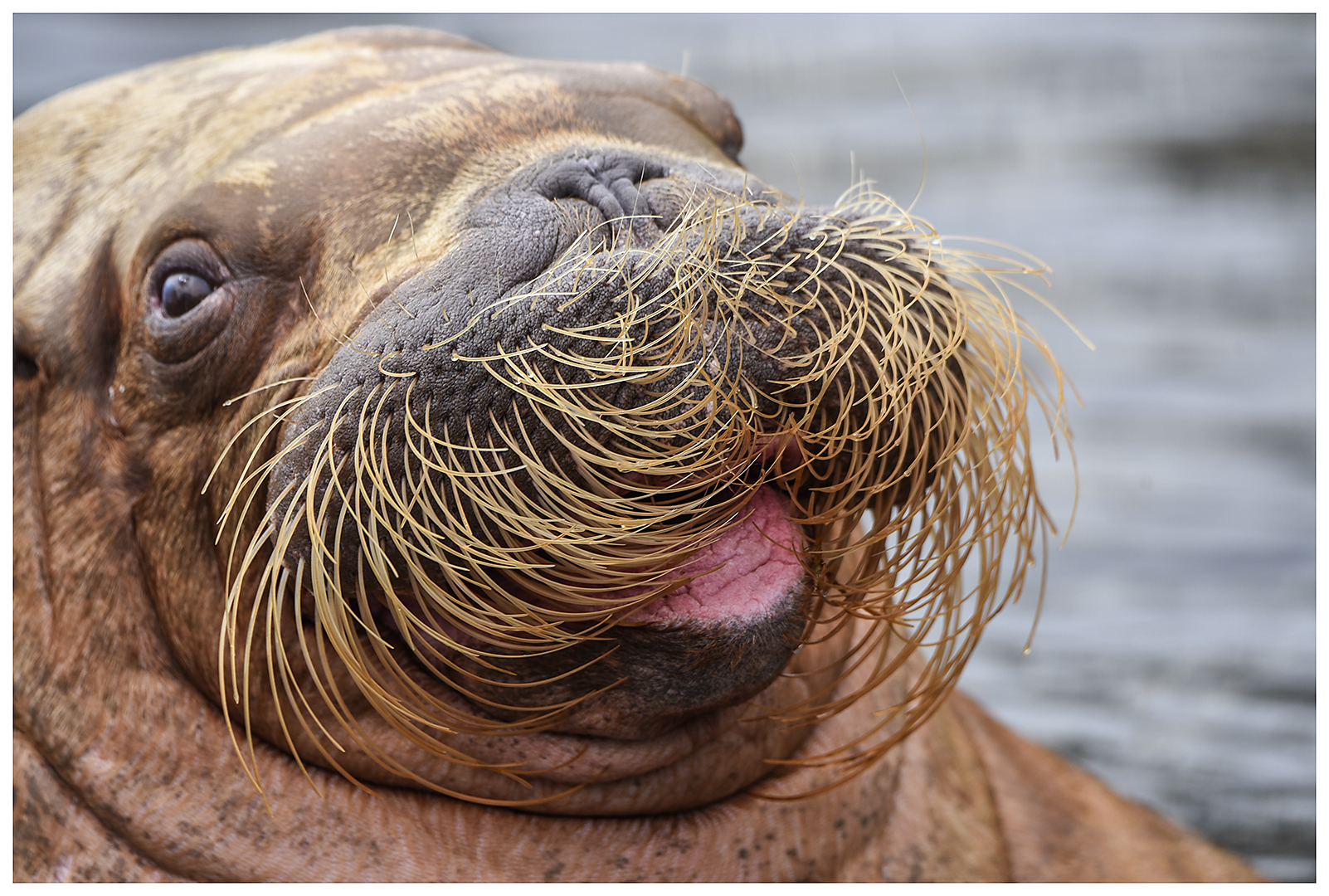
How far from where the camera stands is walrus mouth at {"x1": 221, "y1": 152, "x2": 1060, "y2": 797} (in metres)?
1.59

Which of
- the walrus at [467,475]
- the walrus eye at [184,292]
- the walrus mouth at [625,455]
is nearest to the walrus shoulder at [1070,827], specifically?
the walrus at [467,475]

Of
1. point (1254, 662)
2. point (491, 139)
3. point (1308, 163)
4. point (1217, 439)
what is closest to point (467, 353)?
point (491, 139)

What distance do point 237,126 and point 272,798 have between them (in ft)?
3.38

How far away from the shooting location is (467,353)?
5.27 feet

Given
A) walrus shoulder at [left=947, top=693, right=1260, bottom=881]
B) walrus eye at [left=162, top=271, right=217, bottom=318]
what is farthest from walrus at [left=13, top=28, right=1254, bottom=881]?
walrus shoulder at [left=947, top=693, right=1260, bottom=881]

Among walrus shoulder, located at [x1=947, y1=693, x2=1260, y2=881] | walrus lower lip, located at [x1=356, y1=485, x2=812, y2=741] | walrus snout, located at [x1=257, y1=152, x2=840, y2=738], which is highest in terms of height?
walrus snout, located at [x1=257, y1=152, x2=840, y2=738]

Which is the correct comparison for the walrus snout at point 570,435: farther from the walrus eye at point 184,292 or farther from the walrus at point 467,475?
the walrus eye at point 184,292

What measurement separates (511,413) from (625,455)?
0.15 meters

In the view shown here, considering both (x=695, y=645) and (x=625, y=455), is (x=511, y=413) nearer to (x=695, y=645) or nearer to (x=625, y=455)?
(x=625, y=455)

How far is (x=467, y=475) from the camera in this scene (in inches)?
61.7

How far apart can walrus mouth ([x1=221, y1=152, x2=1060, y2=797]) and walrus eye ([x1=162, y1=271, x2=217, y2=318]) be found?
9.3 inches

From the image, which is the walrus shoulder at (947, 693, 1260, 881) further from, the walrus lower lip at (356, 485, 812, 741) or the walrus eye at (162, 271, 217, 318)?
the walrus eye at (162, 271, 217, 318)

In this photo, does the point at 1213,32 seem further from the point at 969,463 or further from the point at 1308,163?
the point at 969,463

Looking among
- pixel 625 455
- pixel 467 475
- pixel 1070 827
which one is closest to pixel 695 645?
pixel 625 455
